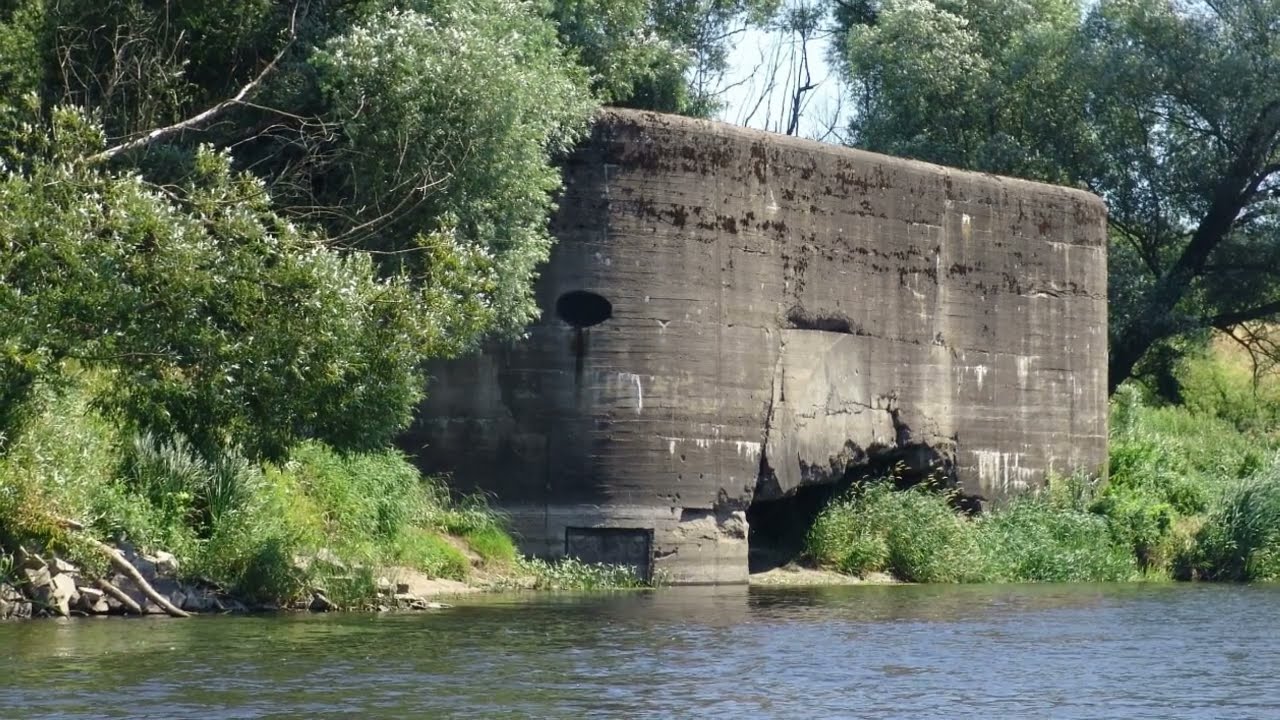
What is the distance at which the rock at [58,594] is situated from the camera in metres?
14.4

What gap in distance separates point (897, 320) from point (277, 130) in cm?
769

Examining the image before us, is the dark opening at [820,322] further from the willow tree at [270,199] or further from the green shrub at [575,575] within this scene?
the green shrub at [575,575]

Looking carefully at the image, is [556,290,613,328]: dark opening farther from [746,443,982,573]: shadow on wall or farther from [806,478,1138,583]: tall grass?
[806,478,1138,583]: tall grass

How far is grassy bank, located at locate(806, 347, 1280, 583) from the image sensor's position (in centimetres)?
2169

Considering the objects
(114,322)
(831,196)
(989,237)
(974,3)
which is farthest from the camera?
(974,3)

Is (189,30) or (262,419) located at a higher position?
(189,30)

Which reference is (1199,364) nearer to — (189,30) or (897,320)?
(897,320)

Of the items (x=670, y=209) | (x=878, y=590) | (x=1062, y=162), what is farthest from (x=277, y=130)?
(x=1062, y=162)

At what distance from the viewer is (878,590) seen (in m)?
19.9

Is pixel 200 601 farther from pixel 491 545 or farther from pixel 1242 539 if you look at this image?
pixel 1242 539

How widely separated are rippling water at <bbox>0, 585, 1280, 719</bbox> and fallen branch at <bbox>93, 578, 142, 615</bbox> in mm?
345

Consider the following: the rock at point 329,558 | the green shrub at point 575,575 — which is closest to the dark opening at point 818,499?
the green shrub at point 575,575

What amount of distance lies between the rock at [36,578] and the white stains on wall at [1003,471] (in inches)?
474

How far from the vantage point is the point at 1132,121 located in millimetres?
32031
